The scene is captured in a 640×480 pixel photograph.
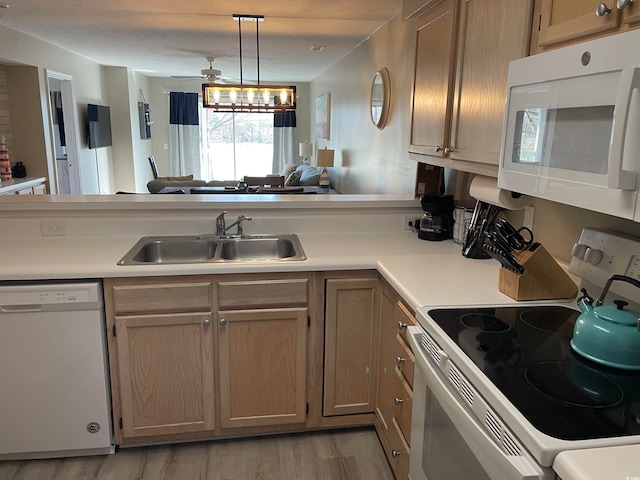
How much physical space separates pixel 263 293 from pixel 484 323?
0.98m

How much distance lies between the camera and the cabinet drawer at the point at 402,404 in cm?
180

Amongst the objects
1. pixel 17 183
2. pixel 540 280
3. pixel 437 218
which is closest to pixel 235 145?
pixel 17 183

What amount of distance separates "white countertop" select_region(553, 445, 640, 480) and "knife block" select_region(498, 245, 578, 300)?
811mm

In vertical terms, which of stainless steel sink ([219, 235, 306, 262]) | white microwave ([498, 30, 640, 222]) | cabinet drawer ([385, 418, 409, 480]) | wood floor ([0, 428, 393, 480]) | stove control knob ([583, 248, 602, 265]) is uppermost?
white microwave ([498, 30, 640, 222])

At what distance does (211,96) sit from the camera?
197 inches

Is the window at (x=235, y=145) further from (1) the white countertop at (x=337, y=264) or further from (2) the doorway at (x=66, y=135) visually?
(1) the white countertop at (x=337, y=264)

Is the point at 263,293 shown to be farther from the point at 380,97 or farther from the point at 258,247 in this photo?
the point at 380,97

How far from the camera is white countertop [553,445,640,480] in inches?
32.6

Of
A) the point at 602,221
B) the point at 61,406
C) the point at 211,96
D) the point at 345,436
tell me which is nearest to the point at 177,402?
the point at 61,406

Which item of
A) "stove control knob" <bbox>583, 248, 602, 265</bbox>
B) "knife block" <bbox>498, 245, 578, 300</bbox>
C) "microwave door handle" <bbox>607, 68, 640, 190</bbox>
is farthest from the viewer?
"knife block" <bbox>498, 245, 578, 300</bbox>

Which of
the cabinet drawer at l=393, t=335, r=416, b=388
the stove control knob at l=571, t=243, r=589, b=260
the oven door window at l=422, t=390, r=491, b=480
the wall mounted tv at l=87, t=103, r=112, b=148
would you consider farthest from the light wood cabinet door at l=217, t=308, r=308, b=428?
the wall mounted tv at l=87, t=103, r=112, b=148

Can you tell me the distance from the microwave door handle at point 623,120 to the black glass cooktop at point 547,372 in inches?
18.5

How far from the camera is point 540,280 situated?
1.68 m

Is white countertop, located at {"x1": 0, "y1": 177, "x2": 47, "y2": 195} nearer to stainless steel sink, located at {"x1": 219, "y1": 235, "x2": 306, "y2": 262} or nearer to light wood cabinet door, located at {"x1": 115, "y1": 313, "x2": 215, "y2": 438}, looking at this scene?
stainless steel sink, located at {"x1": 219, "y1": 235, "x2": 306, "y2": 262}
